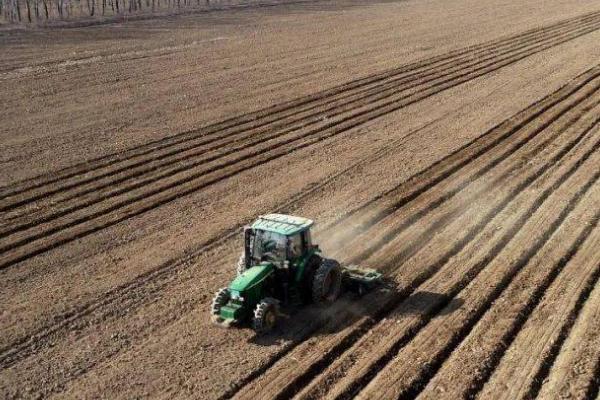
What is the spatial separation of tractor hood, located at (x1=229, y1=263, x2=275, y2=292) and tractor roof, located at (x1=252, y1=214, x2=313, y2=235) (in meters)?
0.60

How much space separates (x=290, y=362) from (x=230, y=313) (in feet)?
4.13

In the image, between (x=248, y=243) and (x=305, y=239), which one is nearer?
(x=248, y=243)

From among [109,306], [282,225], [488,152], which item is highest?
[282,225]

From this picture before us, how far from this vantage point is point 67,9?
53.4 meters

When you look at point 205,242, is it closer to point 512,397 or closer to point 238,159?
point 238,159

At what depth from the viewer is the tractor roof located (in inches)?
472

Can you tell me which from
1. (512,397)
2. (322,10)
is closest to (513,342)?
(512,397)

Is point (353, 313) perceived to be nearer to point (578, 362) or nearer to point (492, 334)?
point (492, 334)

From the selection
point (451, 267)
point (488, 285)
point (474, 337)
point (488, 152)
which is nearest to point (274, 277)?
point (474, 337)

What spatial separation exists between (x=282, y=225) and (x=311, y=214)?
466 cm

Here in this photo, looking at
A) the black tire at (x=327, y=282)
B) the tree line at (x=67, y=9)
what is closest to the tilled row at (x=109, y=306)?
the black tire at (x=327, y=282)

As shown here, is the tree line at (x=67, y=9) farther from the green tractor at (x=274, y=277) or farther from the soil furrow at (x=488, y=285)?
the green tractor at (x=274, y=277)

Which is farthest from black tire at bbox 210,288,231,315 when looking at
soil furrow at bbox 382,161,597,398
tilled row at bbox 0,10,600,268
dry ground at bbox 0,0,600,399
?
tilled row at bbox 0,10,600,268

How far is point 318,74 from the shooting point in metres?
31.5
